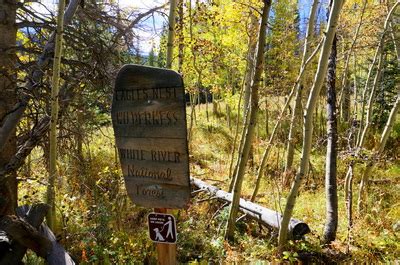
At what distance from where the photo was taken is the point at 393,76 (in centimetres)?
1345

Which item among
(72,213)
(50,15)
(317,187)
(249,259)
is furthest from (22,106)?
(317,187)

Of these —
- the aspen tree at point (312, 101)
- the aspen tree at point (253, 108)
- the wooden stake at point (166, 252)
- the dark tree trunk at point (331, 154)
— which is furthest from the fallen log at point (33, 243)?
the dark tree trunk at point (331, 154)

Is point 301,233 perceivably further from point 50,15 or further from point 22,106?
point 50,15

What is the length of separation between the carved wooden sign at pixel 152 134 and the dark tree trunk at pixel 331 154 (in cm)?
400

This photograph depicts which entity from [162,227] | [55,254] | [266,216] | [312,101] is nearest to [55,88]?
[55,254]

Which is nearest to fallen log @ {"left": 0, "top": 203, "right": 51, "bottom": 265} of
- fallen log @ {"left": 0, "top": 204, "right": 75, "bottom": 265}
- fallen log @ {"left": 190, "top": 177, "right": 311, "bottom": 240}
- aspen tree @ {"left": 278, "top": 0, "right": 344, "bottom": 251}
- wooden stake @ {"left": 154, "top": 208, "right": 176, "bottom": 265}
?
fallen log @ {"left": 0, "top": 204, "right": 75, "bottom": 265}

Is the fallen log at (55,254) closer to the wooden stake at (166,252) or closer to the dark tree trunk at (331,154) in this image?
the wooden stake at (166,252)

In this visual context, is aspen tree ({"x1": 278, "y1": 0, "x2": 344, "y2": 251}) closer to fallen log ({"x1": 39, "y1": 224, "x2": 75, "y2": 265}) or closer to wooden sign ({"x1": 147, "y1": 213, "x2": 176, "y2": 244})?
wooden sign ({"x1": 147, "y1": 213, "x2": 176, "y2": 244})

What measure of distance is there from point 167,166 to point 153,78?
0.57 m

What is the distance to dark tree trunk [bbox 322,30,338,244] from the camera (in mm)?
5332

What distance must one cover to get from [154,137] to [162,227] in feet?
2.08

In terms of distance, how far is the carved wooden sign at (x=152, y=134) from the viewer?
6.67 ft

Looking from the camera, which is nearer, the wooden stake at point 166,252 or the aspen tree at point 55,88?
the wooden stake at point 166,252

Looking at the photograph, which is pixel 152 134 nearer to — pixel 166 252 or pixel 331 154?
pixel 166 252
